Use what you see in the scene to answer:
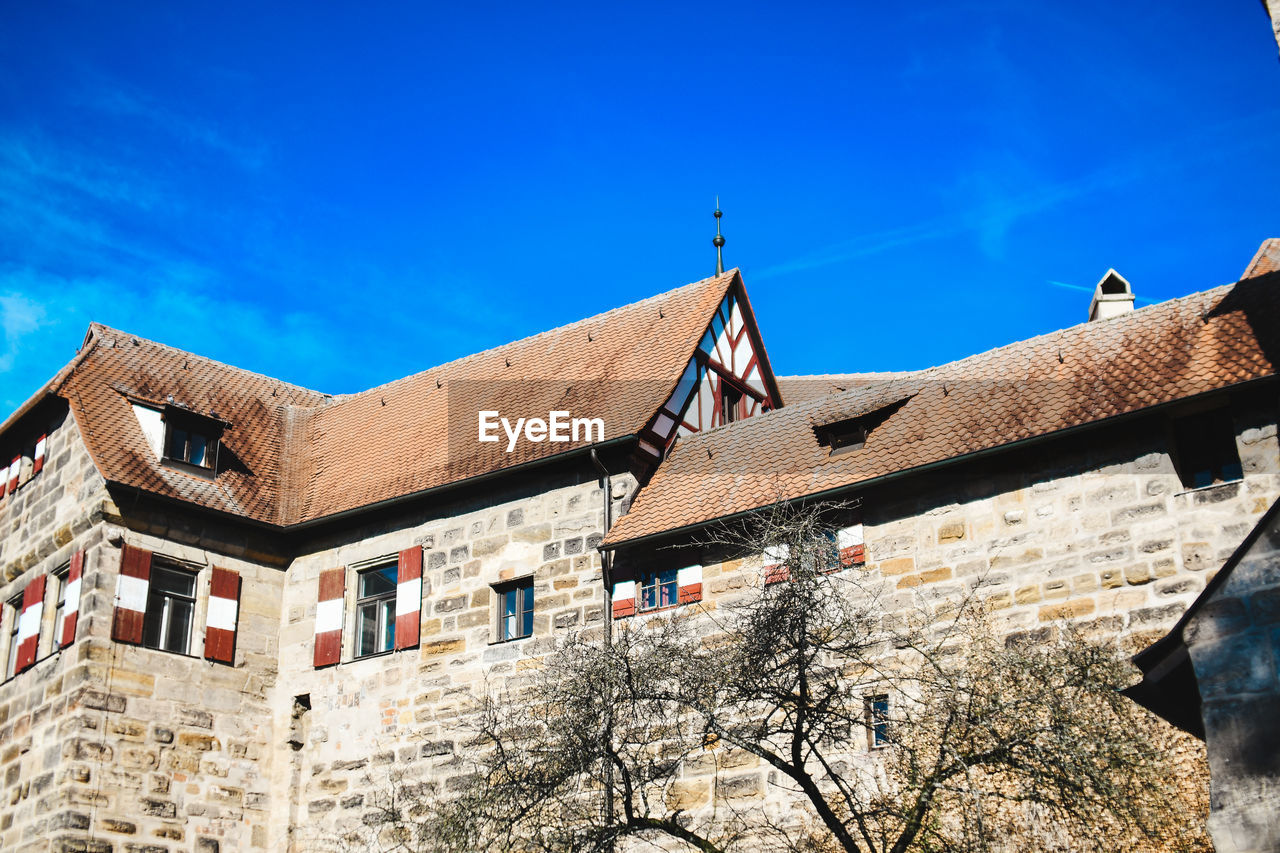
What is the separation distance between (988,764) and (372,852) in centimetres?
811

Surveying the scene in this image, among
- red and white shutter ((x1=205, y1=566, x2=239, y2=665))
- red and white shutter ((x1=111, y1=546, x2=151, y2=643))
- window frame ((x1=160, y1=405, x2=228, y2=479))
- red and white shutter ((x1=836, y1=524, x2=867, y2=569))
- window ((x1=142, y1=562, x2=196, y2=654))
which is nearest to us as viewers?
red and white shutter ((x1=836, y1=524, x2=867, y2=569))

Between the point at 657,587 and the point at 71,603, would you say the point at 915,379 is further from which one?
the point at 71,603

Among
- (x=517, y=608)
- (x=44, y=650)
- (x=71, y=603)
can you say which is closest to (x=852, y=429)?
(x=517, y=608)

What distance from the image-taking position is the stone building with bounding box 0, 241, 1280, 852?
13109 mm

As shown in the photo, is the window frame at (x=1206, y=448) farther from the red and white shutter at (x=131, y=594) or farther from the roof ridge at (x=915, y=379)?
the red and white shutter at (x=131, y=594)

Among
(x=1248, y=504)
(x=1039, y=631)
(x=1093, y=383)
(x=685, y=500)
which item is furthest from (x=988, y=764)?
(x=685, y=500)

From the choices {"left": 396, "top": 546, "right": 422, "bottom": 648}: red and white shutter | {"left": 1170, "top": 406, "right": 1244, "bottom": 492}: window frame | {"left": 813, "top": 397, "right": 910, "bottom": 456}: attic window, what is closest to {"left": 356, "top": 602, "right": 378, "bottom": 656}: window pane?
{"left": 396, "top": 546, "right": 422, "bottom": 648}: red and white shutter

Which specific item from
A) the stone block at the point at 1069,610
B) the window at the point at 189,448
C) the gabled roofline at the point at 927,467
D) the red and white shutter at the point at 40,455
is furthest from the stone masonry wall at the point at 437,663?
the stone block at the point at 1069,610

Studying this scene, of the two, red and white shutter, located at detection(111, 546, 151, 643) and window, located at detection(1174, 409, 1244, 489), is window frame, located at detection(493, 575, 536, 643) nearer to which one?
red and white shutter, located at detection(111, 546, 151, 643)

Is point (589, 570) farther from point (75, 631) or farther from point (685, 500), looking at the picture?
point (75, 631)

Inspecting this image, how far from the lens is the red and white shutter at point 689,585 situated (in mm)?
15102

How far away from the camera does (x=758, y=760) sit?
13.8 metres

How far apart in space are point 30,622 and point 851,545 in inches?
Result: 387

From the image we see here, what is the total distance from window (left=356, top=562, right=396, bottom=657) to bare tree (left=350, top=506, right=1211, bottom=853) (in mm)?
2787
